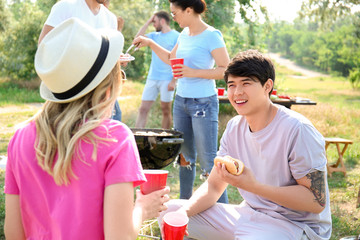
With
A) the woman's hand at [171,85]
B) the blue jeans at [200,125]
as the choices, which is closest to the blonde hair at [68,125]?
the blue jeans at [200,125]

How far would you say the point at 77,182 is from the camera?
1.30 m

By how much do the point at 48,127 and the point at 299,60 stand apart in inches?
2726

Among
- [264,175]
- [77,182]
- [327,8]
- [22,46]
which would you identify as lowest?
[22,46]

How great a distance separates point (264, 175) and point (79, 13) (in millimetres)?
1866

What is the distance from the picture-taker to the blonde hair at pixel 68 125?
4.23 ft

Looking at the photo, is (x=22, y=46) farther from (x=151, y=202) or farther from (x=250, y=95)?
(x=151, y=202)

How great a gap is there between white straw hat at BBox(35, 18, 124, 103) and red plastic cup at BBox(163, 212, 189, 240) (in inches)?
34.4

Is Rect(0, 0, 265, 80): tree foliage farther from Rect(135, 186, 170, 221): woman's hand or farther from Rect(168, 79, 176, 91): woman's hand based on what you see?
Rect(135, 186, 170, 221): woman's hand

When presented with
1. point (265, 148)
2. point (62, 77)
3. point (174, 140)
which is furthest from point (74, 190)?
point (174, 140)

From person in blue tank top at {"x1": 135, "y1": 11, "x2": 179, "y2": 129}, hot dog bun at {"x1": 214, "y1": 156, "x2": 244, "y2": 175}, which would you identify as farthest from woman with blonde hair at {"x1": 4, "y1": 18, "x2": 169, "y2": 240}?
person in blue tank top at {"x1": 135, "y1": 11, "x2": 179, "y2": 129}

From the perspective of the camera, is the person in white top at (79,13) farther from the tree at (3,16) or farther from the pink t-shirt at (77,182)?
the tree at (3,16)

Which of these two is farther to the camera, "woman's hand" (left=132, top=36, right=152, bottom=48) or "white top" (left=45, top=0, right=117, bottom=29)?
"woman's hand" (left=132, top=36, right=152, bottom=48)

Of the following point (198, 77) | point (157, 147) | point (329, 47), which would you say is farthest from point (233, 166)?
point (329, 47)

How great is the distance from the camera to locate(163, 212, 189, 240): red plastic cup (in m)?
1.91
